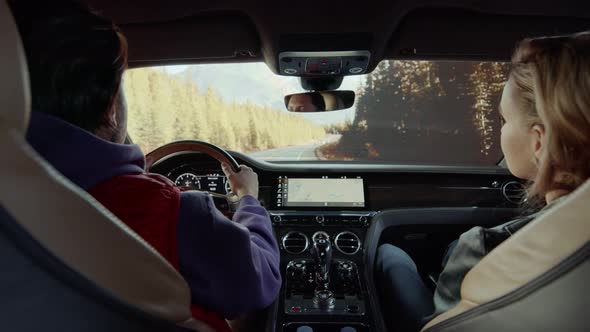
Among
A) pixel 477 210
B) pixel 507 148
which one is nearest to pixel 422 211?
pixel 477 210

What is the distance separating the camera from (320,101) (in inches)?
115

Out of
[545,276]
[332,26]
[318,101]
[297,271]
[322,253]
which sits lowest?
[297,271]

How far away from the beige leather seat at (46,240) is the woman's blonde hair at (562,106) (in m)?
1.05

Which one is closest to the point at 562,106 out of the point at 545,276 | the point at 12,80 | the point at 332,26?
the point at 545,276

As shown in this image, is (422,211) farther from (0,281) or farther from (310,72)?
(0,281)

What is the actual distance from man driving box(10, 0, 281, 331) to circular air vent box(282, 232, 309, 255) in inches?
60.9

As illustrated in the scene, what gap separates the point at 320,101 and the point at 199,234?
185 centimetres

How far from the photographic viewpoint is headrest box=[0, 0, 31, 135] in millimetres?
794

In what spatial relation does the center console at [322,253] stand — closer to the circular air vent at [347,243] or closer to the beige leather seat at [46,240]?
the circular air vent at [347,243]

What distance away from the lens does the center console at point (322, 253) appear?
2.39m

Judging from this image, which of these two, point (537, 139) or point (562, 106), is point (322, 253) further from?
point (562, 106)

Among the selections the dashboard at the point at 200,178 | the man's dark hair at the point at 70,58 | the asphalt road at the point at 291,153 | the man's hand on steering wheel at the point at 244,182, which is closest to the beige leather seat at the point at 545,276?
the man's dark hair at the point at 70,58

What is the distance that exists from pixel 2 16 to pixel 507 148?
4.55 feet

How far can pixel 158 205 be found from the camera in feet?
3.78
